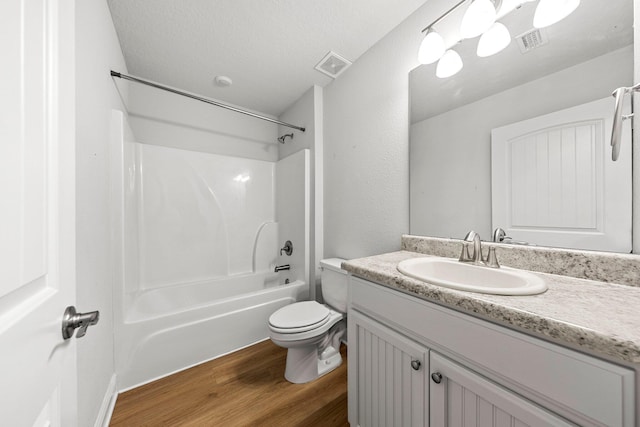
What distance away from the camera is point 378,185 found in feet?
5.44

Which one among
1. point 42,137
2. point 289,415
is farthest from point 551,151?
point 289,415

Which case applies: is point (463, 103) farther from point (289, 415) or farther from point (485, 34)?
point (289, 415)

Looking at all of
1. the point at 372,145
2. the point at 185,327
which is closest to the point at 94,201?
the point at 185,327

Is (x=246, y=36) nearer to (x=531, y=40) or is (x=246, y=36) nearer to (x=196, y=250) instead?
(x=531, y=40)

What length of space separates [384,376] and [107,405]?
149cm

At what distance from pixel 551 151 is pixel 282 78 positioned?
199cm

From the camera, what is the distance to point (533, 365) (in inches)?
21.4

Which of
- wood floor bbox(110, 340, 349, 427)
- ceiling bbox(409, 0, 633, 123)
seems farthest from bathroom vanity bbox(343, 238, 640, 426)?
ceiling bbox(409, 0, 633, 123)

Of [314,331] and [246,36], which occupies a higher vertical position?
[246,36]

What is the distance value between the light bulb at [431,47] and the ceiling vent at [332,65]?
0.72 metres

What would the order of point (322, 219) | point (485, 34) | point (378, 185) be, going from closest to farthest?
point (485, 34) → point (378, 185) → point (322, 219)

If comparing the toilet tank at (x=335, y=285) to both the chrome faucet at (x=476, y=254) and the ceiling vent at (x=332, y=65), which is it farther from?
the ceiling vent at (x=332, y=65)

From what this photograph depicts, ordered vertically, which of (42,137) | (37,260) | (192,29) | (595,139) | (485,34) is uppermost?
(192,29)

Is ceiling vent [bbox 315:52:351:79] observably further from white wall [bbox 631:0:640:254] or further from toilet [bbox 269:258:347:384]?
toilet [bbox 269:258:347:384]
